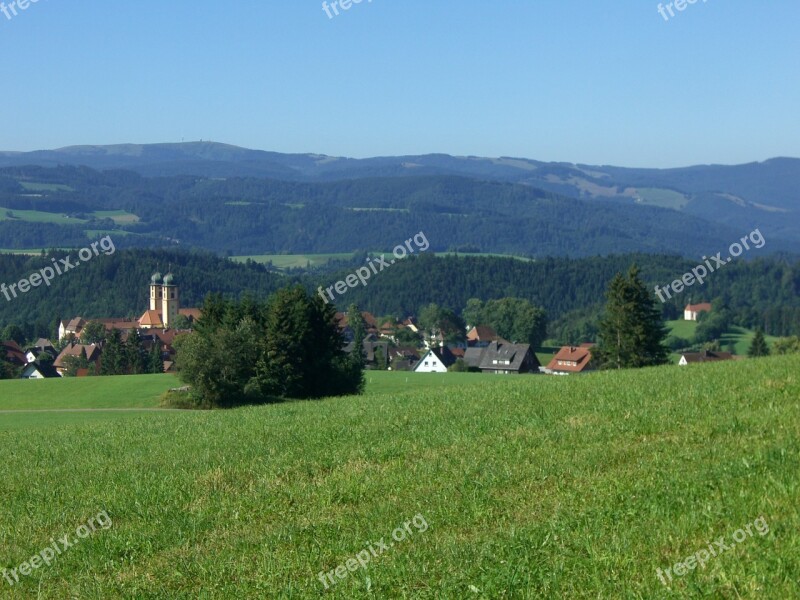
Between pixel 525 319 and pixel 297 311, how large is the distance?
89149 mm

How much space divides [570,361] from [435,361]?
15230 mm

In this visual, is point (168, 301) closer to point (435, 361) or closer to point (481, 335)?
point (481, 335)

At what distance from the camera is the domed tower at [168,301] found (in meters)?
181

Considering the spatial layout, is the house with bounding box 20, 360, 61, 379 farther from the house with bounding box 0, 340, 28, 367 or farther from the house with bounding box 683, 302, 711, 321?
the house with bounding box 683, 302, 711, 321

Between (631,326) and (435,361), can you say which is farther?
(435,361)

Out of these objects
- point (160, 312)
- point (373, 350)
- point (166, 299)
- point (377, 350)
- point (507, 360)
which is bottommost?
point (160, 312)

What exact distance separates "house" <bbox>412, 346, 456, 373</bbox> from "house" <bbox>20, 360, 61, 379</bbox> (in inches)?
1687

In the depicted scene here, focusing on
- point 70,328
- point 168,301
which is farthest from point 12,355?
point 168,301

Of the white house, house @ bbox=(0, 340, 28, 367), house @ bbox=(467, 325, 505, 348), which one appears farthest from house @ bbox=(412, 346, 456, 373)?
house @ bbox=(0, 340, 28, 367)

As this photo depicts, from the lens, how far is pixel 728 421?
610 inches

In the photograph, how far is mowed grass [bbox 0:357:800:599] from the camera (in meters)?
9.86

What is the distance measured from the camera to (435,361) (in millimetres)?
111125

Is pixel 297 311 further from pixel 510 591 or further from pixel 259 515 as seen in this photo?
pixel 510 591

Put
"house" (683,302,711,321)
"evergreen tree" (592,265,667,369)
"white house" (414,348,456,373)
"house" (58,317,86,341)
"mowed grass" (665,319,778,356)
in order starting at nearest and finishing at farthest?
1. "evergreen tree" (592,265,667,369)
2. "white house" (414,348,456,373)
3. "mowed grass" (665,319,778,356)
4. "house" (683,302,711,321)
5. "house" (58,317,86,341)
